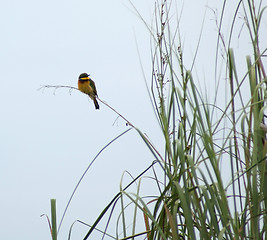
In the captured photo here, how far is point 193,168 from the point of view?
4.62ft

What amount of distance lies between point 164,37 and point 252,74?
1.21 ft

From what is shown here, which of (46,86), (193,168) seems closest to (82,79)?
(46,86)

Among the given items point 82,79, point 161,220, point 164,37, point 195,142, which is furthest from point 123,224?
point 82,79

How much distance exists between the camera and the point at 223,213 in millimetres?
1395

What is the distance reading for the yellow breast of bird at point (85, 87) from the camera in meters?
6.55

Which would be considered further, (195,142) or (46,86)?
(46,86)

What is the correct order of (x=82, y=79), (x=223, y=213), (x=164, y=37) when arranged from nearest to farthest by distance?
(x=223, y=213) < (x=164, y=37) < (x=82, y=79)

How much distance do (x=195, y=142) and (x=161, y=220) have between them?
253 mm

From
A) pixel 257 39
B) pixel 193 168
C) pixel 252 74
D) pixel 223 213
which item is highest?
pixel 257 39

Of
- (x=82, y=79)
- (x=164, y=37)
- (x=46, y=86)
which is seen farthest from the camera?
(x=82, y=79)

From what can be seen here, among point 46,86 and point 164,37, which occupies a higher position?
point 46,86

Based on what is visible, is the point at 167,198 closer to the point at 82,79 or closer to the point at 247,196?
the point at 247,196

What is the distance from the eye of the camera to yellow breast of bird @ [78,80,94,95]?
655 centimetres

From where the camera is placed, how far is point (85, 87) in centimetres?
663
